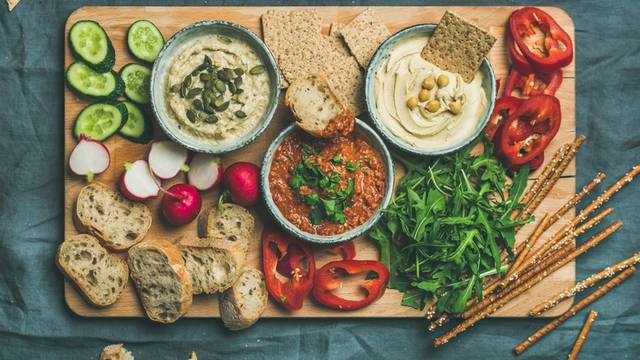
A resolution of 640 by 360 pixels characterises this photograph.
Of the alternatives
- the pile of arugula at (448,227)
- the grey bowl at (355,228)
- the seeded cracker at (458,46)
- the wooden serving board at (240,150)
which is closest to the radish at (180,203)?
the wooden serving board at (240,150)

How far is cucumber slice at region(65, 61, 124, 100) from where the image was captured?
174 inches

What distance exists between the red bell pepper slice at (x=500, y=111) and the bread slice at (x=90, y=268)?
2.67 metres

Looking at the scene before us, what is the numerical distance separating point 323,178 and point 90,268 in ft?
5.41

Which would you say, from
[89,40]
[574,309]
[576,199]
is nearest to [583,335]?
[574,309]

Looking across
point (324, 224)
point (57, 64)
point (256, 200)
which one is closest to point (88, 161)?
point (57, 64)

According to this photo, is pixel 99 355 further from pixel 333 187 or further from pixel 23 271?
pixel 333 187

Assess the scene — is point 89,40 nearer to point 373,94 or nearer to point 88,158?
point 88,158

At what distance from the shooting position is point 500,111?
14.8ft

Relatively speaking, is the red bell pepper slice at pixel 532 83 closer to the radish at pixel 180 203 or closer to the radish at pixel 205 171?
the radish at pixel 205 171

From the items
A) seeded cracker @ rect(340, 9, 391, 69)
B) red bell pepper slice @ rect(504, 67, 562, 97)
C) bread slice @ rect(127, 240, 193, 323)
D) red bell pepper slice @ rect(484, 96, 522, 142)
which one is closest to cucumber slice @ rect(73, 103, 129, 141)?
bread slice @ rect(127, 240, 193, 323)

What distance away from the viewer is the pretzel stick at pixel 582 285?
452cm

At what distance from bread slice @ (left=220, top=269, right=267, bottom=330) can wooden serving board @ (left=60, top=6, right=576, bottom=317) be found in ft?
0.32

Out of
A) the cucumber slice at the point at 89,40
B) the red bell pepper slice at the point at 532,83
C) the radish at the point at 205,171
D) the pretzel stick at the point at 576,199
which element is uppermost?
the red bell pepper slice at the point at 532,83

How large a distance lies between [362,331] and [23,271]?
2.41 metres
